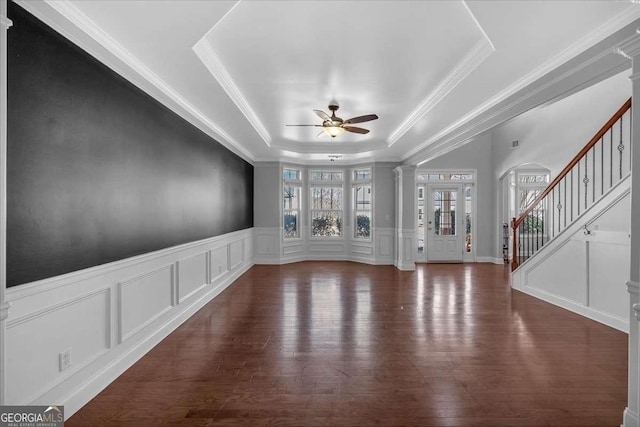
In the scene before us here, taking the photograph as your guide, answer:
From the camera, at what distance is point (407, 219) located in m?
7.66

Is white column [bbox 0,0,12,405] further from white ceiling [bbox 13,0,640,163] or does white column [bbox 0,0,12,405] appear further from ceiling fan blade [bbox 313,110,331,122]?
ceiling fan blade [bbox 313,110,331,122]

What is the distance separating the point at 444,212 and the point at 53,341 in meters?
8.48

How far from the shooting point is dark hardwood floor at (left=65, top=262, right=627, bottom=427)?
2158 mm

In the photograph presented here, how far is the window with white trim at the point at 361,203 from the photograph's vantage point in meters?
8.65

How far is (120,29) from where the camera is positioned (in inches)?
89.8

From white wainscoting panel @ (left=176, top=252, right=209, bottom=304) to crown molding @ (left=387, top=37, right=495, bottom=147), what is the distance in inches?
146

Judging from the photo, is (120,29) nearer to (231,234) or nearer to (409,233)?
(231,234)

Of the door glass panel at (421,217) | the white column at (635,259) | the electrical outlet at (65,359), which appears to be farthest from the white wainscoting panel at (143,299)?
the door glass panel at (421,217)

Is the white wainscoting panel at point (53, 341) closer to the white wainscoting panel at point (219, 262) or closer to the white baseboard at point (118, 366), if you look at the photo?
the white baseboard at point (118, 366)

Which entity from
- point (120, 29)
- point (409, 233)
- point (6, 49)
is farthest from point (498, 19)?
point (409, 233)

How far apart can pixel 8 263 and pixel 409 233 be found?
7047mm

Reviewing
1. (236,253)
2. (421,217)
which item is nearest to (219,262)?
(236,253)

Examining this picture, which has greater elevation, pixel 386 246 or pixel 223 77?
pixel 223 77

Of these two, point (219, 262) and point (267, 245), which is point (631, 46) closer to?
point (219, 262)
